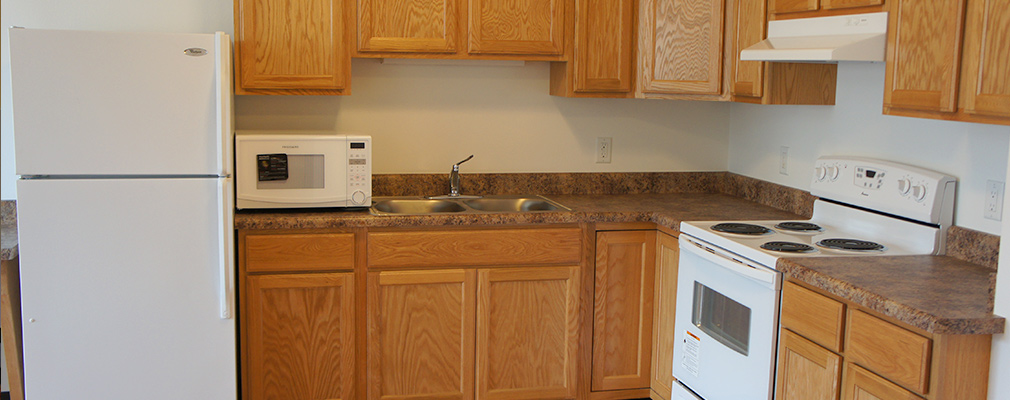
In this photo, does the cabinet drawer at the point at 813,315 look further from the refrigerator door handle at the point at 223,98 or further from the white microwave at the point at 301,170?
the refrigerator door handle at the point at 223,98

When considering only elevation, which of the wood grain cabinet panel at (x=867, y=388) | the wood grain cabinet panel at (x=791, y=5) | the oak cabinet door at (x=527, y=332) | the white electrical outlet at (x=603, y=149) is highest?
the wood grain cabinet panel at (x=791, y=5)

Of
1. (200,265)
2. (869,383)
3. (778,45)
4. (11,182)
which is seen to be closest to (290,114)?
(200,265)

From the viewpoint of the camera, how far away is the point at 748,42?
2.80 meters

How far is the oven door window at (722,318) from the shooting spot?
2430mm

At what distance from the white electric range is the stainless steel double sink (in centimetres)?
71

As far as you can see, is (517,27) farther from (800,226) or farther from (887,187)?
(887,187)

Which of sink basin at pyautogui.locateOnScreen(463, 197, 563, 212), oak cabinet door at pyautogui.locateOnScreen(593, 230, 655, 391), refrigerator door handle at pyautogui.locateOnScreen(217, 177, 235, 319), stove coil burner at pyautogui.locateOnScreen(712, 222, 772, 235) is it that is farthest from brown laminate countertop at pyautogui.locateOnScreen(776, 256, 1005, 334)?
refrigerator door handle at pyautogui.locateOnScreen(217, 177, 235, 319)

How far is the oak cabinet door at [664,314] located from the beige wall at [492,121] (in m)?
0.70

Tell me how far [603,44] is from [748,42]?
619 millimetres

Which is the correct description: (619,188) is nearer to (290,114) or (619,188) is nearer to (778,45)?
(778,45)

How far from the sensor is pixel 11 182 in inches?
119

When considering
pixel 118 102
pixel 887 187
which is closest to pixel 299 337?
pixel 118 102

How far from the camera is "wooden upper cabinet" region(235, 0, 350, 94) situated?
2.87 meters

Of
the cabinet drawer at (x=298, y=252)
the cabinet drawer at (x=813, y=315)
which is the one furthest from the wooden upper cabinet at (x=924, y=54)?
the cabinet drawer at (x=298, y=252)
